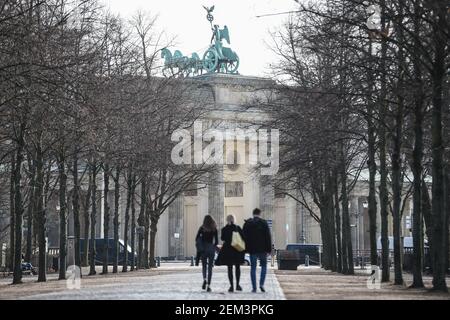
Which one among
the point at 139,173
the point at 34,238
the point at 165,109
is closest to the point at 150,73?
the point at 165,109

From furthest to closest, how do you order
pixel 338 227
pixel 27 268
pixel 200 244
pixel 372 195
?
pixel 27 268 → pixel 338 227 → pixel 372 195 → pixel 200 244

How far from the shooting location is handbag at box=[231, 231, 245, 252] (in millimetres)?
27844

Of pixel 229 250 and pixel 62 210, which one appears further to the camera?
pixel 62 210

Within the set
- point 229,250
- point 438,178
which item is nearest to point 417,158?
point 438,178

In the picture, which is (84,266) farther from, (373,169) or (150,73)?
(373,169)

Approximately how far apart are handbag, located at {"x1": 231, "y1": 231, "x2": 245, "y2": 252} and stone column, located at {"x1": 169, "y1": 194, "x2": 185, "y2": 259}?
88.3 metres

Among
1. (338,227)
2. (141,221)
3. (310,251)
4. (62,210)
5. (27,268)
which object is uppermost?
(141,221)

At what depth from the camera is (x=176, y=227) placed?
383ft

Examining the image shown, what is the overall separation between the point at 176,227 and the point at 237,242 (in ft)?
292

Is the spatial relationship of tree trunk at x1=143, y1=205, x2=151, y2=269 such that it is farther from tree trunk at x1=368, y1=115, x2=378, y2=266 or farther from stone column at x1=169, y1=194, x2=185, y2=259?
stone column at x1=169, y1=194, x2=185, y2=259

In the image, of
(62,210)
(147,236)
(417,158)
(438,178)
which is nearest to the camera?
(438,178)

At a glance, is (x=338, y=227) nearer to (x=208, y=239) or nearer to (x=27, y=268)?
(x=27, y=268)

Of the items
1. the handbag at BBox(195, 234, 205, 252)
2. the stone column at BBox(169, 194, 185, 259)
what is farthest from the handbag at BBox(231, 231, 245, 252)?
the stone column at BBox(169, 194, 185, 259)

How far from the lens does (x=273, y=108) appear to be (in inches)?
2104
